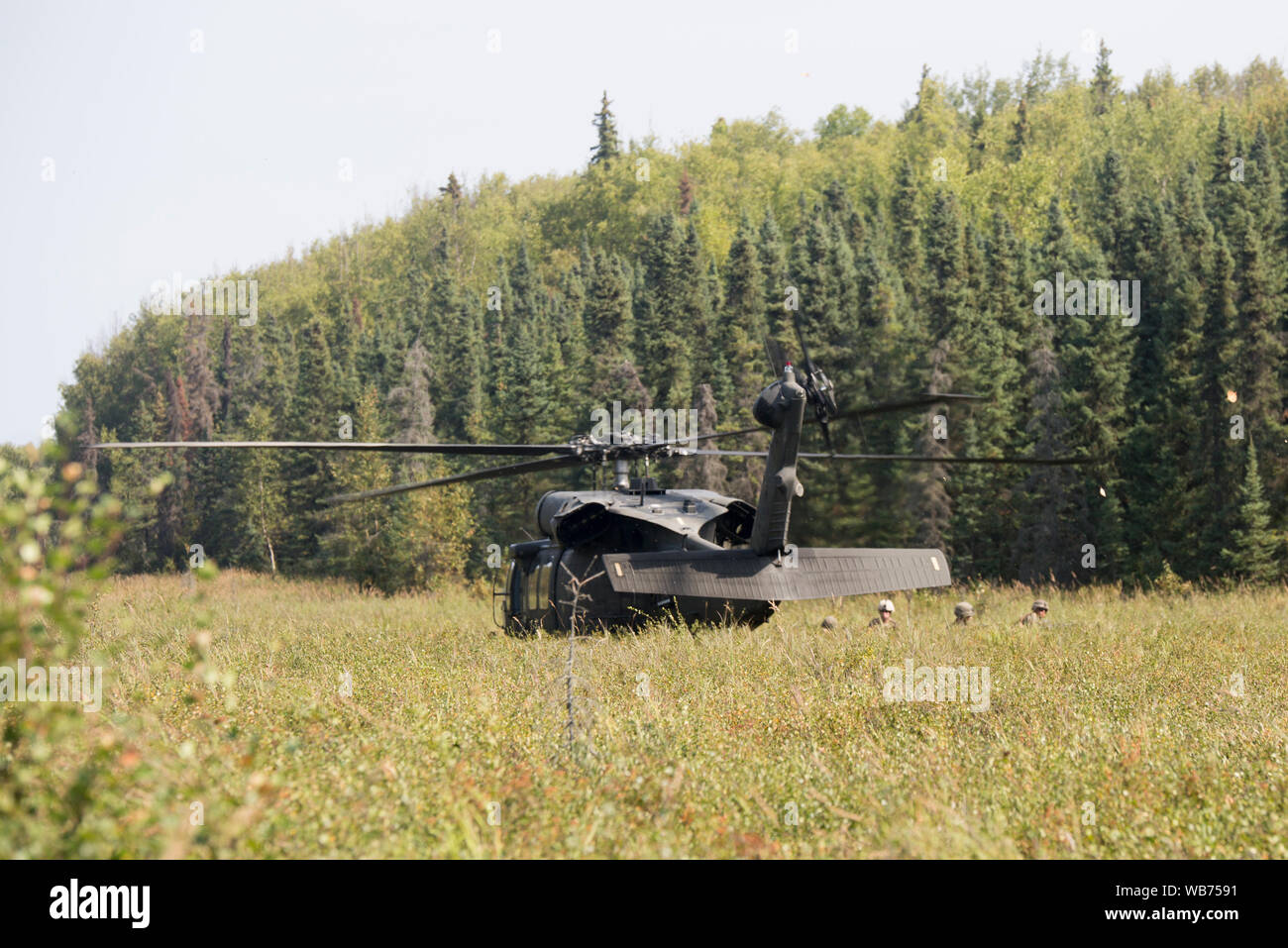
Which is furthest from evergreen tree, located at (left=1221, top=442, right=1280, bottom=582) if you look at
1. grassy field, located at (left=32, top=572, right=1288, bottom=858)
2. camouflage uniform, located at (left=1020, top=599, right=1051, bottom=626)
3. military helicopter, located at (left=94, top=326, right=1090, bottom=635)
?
military helicopter, located at (left=94, top=326, right=1090, bottom=635)

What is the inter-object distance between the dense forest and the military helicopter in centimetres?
915

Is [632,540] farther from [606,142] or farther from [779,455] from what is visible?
[606,142]

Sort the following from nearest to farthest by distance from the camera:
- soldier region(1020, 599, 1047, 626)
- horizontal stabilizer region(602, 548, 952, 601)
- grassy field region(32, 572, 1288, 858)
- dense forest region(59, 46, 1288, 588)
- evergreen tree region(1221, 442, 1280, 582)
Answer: grassy field region(32, 572, 1288, 858), horizontal stabilizer region(602, 548, 952, 601), soldier region(1020, 599, 1047, 626), evergreen tree region(1221, 442, 1280, 582), dense forest region(59, 46, 1288, 588)

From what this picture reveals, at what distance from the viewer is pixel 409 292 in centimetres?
10444

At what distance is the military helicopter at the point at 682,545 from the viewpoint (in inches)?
493

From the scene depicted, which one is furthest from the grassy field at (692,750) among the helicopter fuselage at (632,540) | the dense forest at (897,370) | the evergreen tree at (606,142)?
the evergreen tree at (606,142)

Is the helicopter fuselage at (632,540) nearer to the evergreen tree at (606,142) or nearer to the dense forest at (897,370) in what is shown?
the dense forest at (897,370)

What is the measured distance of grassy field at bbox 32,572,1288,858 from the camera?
6.12 m

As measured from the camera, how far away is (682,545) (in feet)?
50.8

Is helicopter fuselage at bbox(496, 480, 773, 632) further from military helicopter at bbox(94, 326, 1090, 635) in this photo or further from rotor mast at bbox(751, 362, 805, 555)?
rotor mast at bbox(751, 362, 805, 555)

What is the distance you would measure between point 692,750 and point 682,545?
255 inches

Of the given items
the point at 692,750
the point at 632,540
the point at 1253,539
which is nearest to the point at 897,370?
the point at 1253,539

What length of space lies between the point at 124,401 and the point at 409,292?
31.1 meters

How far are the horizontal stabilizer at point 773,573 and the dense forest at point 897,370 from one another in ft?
39.8
